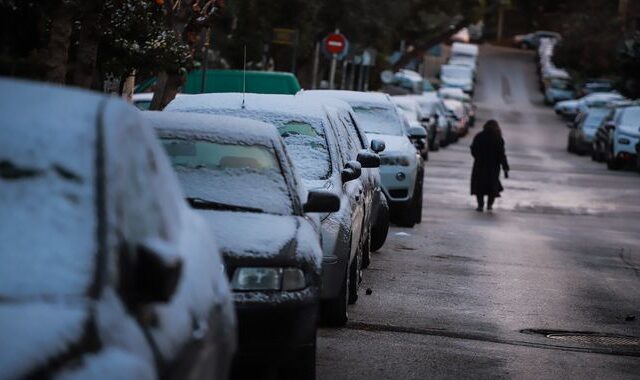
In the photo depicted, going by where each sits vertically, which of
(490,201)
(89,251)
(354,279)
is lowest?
(490,201)

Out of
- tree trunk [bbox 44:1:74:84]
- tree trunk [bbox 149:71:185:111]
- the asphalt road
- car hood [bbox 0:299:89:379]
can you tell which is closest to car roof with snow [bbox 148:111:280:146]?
the asphalt road

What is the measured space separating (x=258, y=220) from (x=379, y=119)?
43.1ft

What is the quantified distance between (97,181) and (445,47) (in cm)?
10859

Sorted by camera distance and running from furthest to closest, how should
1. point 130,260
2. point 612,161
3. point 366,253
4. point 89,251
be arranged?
point 612,161, point 366,253, point 130,260, point 89,251

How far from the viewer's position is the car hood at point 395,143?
21055 mm

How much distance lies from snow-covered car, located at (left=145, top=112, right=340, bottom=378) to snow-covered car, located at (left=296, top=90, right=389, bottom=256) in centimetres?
405

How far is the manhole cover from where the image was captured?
460 inches

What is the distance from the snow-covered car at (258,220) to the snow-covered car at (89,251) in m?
2.66

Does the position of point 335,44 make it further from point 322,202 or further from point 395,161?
point 322,202

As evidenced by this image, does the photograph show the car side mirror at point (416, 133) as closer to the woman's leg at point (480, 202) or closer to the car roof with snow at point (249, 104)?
the woman's leg at point (480, 202)

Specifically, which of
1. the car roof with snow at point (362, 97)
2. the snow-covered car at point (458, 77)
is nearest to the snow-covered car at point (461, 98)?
the snow-covered car at point (458, 77)

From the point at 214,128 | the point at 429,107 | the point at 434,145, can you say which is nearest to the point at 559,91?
the point at 429,107

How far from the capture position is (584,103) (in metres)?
62.7

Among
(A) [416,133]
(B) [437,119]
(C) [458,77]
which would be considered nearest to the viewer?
(A) [416,133]
